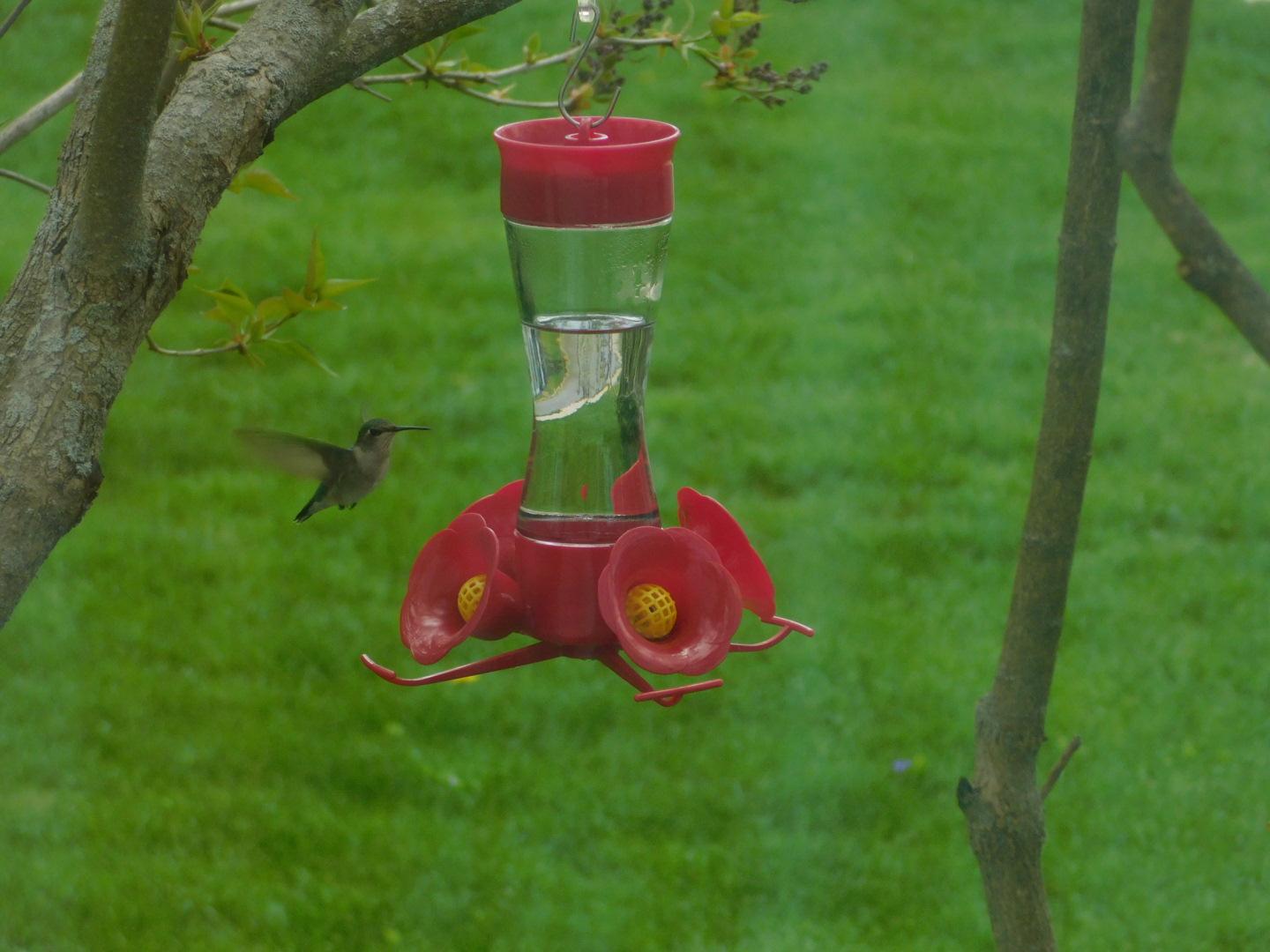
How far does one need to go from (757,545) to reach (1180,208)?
Answer: 199 cm

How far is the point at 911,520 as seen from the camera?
3.69 metres

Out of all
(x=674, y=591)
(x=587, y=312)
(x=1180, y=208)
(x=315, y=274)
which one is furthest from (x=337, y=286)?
(x=1180, y=208)

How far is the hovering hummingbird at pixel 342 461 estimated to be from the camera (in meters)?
1.81

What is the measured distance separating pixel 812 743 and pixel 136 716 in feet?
5.05

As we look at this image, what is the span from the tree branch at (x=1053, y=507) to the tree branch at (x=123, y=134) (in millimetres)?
974

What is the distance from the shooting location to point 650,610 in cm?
129

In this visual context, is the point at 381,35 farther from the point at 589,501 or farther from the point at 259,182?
the point at 589,501

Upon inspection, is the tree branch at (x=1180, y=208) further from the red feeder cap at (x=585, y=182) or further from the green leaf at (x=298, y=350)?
the green leaf at (x=298, y=350)

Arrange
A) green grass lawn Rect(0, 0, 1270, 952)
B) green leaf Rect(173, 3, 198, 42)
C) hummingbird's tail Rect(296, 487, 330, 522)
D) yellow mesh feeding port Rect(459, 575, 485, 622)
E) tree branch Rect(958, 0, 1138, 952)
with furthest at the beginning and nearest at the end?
green grass lawn Rect(0, 0, 1270, 952)
hummingbird's tail Rect(296, 487, 330, 522)
tree branch Rect(958, 0, 1138, 952)
yellow mesh feeding port Rect(459, 575, 485, 622)
green leaf Rect(173, 3, 198, 42)

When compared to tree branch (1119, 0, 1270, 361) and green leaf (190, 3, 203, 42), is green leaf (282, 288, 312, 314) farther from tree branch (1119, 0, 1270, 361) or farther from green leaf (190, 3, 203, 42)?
tree branch (1119, 0, 1270, 361)

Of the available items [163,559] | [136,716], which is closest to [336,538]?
[163,559]

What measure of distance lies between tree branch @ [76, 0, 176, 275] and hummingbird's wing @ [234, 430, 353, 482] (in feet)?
2.10

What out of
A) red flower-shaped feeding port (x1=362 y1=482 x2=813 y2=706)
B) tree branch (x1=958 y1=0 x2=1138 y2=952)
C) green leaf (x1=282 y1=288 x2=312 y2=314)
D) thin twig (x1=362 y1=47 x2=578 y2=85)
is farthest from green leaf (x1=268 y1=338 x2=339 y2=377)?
tree branch (x1=958 y1=0 x2=1138 y2=952)

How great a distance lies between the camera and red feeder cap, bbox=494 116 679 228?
49.0 inches
